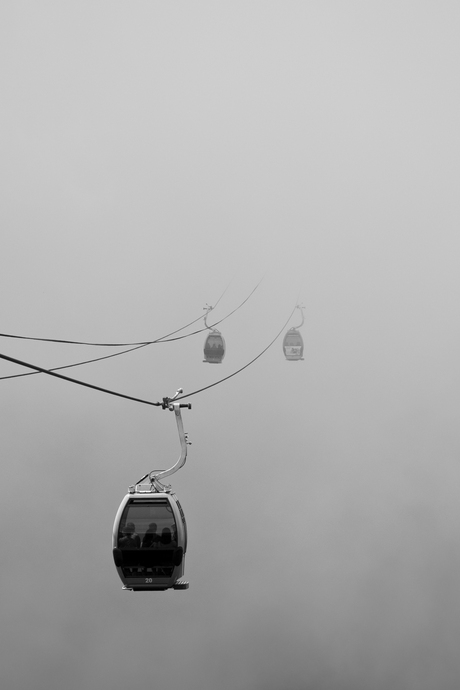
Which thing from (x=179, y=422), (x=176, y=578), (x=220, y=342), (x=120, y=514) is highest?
(x=220, y=342)

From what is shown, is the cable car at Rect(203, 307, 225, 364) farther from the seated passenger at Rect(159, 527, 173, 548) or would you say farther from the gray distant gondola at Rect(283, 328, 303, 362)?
the seated passenger at Rect(159, 527, 173, 548)

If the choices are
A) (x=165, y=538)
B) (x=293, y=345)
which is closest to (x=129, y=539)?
(x=165, y=538)

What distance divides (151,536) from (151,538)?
0.07 metres

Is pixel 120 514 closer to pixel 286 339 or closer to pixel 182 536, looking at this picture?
pixel 182 536

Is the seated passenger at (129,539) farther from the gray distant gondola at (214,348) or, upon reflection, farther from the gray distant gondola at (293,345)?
the gray distant gondola at (293,345)

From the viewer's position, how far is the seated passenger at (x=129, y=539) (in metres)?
23.1

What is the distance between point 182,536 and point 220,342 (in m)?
26.5

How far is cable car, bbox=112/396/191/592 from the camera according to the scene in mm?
22703

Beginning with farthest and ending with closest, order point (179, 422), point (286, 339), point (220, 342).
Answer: point (286, 339) → point (220, 342) → point (179, 422)

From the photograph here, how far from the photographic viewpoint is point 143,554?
2366 centimetres

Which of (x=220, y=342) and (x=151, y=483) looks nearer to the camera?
(x=151, y=483)

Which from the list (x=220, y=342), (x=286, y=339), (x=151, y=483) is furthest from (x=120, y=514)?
(x=286, y=339)

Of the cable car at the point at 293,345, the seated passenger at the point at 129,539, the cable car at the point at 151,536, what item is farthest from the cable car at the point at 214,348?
the seated passenger at the point at 129,539

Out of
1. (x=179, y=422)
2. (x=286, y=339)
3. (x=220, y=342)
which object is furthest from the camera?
(x=286, y=339)
